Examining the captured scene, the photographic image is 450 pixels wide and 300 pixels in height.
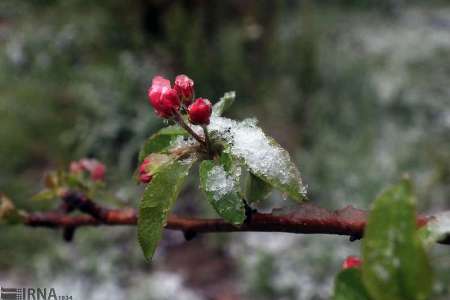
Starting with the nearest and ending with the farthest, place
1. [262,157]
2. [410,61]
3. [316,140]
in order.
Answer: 1. [262,157]
2. [316,140]
3. [410,61]

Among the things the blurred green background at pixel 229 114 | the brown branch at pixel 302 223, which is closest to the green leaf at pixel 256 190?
the brown branch at pixel 302 223

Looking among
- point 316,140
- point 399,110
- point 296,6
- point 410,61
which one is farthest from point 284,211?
point 296,6

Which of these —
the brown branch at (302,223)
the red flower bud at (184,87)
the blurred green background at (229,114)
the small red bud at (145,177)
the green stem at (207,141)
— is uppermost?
the blurred green background at (229,114)

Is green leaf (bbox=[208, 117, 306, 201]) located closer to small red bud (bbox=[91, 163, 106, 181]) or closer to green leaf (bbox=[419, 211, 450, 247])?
green leaf (bbox=[419, 211, 450, 247])

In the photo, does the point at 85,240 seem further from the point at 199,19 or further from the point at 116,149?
the point at 199,19

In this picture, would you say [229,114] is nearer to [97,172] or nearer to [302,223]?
[97,172]

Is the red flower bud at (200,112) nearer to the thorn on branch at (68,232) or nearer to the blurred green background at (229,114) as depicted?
the thorn on branch at (68,232)

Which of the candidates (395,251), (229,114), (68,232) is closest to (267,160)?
(395,251)
